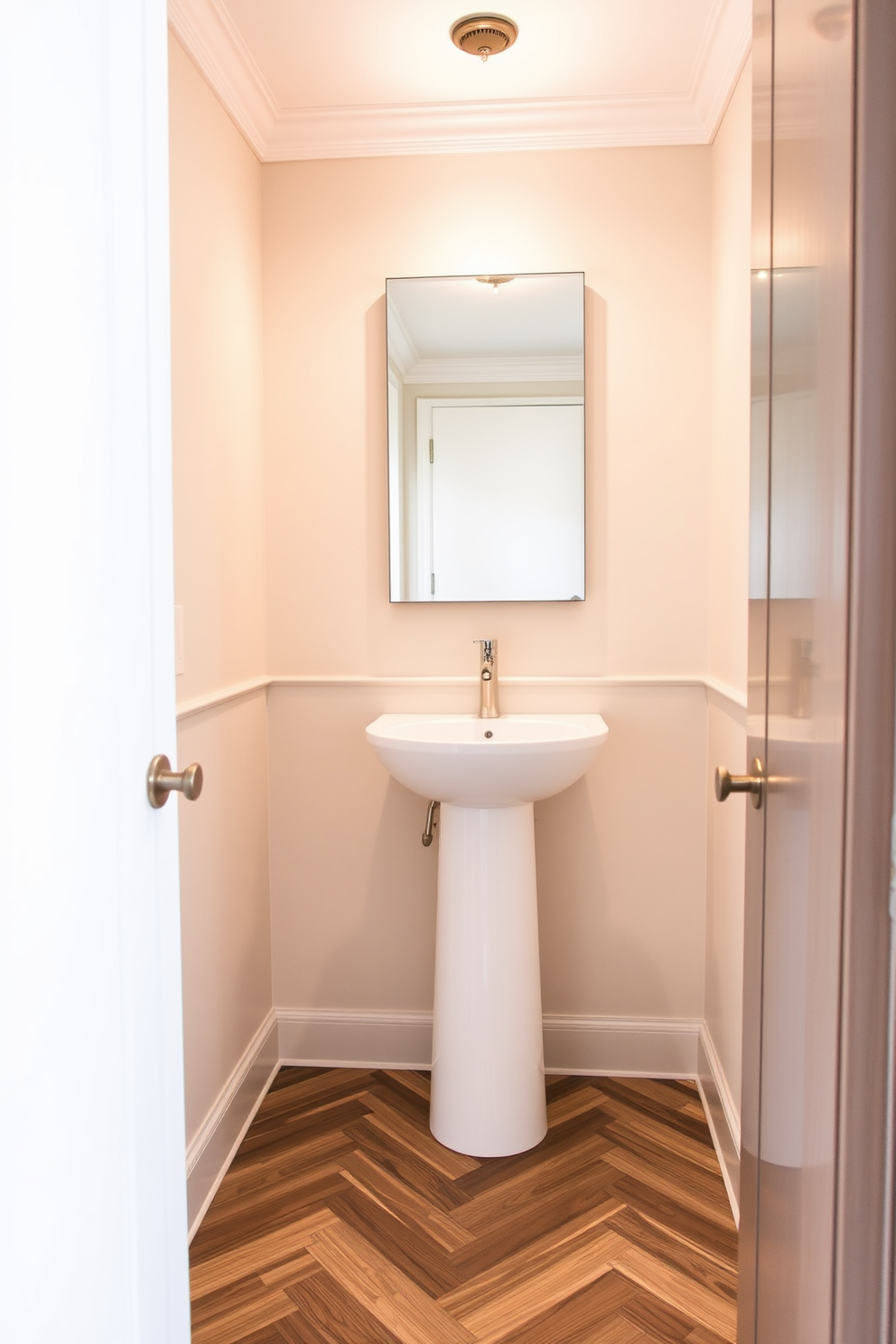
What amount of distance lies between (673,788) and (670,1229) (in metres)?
0.99

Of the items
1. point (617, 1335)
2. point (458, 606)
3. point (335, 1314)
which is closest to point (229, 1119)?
point (335, 1314)

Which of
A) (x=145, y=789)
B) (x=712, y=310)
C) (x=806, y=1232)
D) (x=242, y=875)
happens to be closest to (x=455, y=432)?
(x=712, y=310)

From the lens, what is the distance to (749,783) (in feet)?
3.66

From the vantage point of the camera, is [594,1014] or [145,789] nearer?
[145,789]

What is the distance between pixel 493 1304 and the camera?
166cm

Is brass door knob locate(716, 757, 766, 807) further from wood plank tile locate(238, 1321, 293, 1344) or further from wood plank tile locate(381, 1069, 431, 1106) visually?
wood plank tile locate(381, 1069, 431, 1106)

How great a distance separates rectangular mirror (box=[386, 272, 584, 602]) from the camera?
2.37 metres

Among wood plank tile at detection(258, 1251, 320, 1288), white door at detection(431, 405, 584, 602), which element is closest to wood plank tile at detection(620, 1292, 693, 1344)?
wood plank tile at detection(258, 1251, 320, 1288)

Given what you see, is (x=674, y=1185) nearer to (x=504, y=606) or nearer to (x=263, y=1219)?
(x=263, y=1219)

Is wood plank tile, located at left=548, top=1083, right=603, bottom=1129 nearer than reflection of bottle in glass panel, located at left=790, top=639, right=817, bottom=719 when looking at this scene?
No

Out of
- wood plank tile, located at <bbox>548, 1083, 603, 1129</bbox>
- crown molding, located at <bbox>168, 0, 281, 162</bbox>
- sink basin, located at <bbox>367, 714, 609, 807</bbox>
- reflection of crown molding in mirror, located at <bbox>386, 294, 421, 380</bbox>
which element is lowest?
wood plank tile, located at <bbox>548, 1083, 603, 1129</bbox>

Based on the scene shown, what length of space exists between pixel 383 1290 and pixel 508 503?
1708mm

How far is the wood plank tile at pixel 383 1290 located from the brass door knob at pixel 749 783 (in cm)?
110

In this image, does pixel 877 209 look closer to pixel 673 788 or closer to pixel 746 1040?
pixel 746 1040
